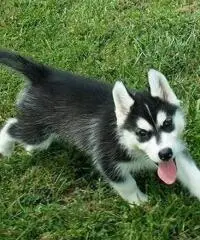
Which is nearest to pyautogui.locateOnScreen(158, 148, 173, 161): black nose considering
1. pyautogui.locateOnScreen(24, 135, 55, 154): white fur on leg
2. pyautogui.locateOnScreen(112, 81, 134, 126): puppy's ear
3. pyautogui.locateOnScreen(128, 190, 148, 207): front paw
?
pyautogui.locateOnScreen(112, 81, 134, 126): puppy's ear

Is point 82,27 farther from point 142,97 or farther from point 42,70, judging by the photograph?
point 142,97

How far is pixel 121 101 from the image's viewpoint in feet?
15.9

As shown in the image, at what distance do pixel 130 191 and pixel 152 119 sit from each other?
0.68 metres

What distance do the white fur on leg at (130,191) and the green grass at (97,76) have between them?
2.3 inches

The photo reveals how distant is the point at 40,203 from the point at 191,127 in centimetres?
138

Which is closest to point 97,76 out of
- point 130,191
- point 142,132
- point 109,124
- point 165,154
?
point 109,124

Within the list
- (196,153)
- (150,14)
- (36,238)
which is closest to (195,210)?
(196,153)

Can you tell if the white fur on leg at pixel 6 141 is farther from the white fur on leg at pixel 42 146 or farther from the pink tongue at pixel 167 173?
the pink tongue at pixel 167 173

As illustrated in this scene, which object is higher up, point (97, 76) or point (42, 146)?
point (97, 76)

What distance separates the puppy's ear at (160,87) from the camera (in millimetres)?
4785

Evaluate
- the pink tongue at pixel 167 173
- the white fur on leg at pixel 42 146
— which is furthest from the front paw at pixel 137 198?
the white fur on leg at pixel 42 146

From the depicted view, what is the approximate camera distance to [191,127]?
5.71 meters

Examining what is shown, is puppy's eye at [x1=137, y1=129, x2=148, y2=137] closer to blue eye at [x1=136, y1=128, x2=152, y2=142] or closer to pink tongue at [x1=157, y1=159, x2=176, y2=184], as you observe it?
blue eye at [x1=136, y1=128, x2=152, y2=142]

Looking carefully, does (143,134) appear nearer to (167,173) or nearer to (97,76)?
(167,173)
